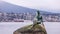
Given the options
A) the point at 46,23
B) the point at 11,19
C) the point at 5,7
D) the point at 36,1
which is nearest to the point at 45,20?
the point at 46,23

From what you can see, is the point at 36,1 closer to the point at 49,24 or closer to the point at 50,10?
the point at 50,10

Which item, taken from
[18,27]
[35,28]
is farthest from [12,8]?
[35,28]

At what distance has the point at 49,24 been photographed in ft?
6.38

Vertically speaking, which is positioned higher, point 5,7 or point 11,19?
point 5,7

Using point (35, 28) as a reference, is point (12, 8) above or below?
above

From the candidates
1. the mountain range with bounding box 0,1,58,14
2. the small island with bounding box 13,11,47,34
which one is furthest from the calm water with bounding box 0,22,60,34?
the mountain range with bounding box 0,1,58,14

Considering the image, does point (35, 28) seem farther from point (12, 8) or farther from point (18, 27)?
point (12, 8)

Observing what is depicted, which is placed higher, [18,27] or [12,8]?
[12,8]

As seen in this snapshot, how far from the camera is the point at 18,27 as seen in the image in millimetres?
1922

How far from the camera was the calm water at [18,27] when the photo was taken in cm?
190

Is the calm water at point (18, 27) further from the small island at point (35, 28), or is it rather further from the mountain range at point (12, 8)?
the mountain range at point (12, 8)

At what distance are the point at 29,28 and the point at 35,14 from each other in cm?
24

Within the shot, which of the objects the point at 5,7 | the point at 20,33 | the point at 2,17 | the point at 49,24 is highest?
the point at 5,7

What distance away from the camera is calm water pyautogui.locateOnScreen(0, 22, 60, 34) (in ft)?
6.23
